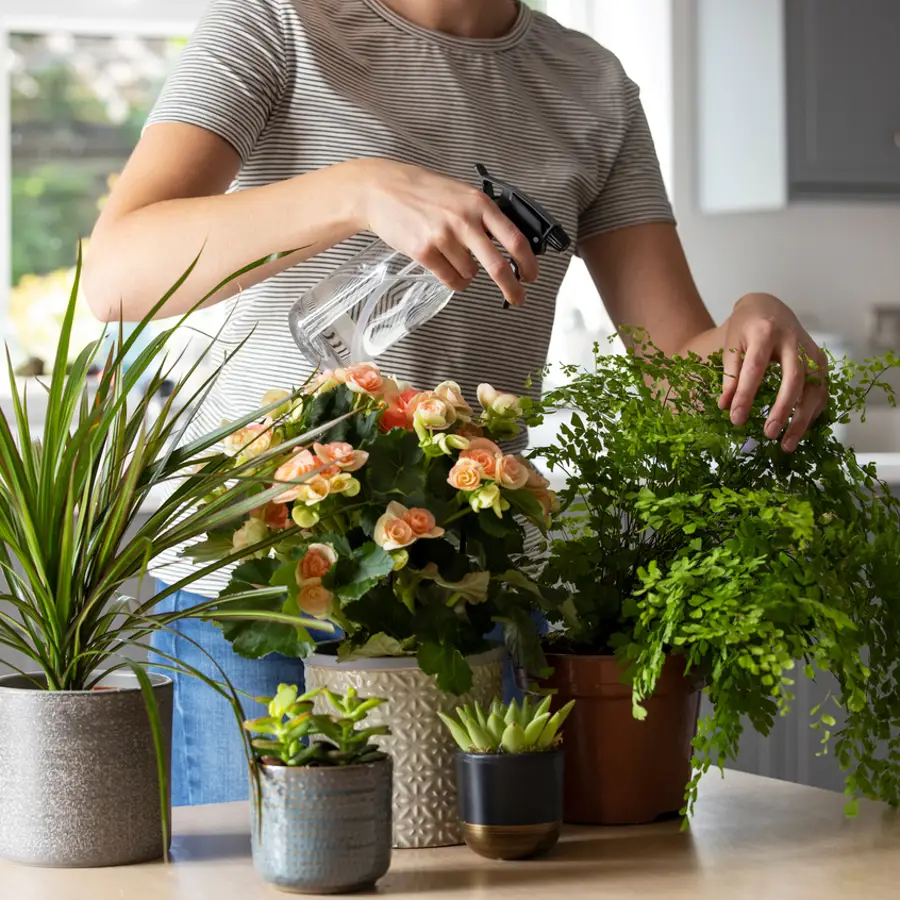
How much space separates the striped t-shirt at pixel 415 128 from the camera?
1194mm

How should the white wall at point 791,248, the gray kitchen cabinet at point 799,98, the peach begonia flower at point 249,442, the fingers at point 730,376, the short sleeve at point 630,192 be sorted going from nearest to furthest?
the peach begonia flower at point 249,442 → the fingers at point 730,376 → the short sleeve at point 630,192 → the gray kitchen cabinet at point 799,98 → the white wall at point 791,248

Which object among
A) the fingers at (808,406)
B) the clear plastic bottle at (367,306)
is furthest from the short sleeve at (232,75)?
the fingers at (808,406)

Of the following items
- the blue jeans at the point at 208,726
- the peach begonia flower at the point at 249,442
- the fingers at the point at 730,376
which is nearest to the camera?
the peach begonia flower at the point at 249,442

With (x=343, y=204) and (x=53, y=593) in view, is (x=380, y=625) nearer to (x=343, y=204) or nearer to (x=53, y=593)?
(x=53, y=593)

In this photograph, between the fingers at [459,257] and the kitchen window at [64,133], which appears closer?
the fingers at [459,257]

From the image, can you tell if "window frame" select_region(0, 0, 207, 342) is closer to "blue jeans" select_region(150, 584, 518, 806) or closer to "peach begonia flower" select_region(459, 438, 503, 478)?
"blue jeans" select_region(150, 584, 518, 806)

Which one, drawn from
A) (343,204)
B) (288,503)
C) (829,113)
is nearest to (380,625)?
(288,503)

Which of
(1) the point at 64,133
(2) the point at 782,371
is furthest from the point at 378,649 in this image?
(1) the point at 64,133

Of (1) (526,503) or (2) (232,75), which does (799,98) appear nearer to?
(2) (232,75)

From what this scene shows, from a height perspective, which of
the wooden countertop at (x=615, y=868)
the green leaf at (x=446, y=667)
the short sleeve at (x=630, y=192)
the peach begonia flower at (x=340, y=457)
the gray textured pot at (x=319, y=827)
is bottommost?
the wooden countertop at (x=615, y=868)

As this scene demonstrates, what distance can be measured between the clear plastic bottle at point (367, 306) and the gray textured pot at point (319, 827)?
43 cm

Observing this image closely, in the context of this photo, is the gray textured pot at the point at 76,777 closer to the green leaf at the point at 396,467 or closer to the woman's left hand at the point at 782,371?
the green leaf at the point at 396,467

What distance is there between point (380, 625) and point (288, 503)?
0.32 feet

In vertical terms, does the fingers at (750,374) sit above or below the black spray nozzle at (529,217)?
below
